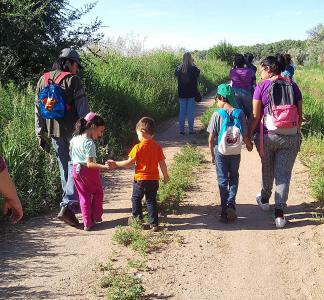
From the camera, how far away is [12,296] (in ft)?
11.4

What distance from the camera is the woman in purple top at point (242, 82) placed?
8062 mm

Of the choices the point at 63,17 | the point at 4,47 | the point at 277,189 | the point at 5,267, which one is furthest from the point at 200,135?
the point at 5,267

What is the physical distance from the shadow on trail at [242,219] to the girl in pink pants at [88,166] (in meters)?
0.86

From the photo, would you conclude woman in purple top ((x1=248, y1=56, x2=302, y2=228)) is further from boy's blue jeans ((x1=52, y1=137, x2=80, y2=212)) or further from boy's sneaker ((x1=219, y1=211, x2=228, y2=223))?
boy's blue jeans ((x1=52, y1=137, x2=80, y2=212))

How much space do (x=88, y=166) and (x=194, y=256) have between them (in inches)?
58.4

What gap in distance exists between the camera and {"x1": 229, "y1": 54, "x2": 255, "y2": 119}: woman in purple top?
806 centimetres

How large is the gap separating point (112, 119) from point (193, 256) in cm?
544

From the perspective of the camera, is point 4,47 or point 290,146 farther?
A: point 4,47

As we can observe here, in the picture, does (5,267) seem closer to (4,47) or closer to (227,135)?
(227,135)

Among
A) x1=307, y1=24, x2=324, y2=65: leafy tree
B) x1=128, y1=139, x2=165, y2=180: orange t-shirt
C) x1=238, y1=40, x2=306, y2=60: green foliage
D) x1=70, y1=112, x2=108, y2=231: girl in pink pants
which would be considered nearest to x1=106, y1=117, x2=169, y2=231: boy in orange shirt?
x1=128, y1=139, x2=165, y2=180: orange t-shirt

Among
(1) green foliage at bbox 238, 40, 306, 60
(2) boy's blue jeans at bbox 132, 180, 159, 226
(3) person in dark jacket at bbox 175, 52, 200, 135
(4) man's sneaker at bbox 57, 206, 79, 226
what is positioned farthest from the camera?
(1) green foliage at bbox 238, 40, 306, 60

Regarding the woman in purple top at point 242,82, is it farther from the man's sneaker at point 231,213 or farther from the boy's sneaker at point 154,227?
the boy's sneaker at point 154,227

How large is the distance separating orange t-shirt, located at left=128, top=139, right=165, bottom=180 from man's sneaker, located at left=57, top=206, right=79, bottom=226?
870mm

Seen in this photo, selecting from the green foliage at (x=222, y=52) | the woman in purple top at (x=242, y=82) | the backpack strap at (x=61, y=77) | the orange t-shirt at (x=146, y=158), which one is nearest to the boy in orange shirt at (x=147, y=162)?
the orange t-shirt at (x=146, y=158)
